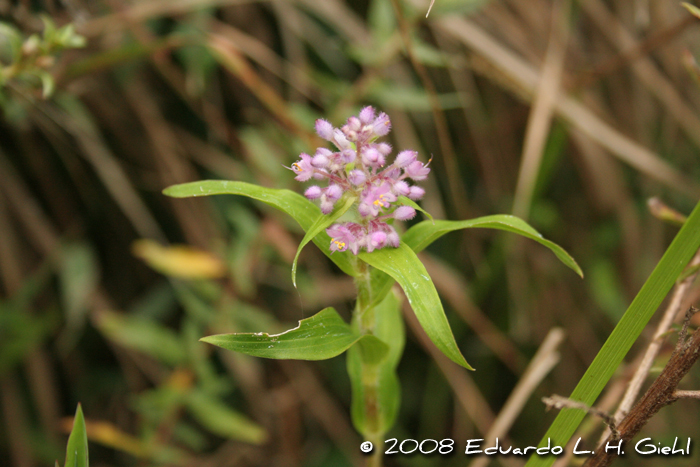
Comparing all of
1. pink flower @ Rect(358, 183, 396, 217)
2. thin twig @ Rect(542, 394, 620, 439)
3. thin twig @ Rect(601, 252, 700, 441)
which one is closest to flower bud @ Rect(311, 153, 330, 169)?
pink flower @ Rect(358, 183, 396, 217)

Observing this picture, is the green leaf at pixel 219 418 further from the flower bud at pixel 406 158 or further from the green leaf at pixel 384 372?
the flower bud at pixel 406 158

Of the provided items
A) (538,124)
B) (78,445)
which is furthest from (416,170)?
(538,124)

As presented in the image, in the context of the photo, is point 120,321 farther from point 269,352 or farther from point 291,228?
point 269,352

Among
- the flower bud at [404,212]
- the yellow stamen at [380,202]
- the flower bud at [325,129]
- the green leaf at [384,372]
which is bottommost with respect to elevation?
the green leaf at [384,372]

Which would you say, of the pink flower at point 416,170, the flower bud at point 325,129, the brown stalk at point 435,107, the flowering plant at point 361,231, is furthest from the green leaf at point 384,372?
the brown stalk at point 435,107

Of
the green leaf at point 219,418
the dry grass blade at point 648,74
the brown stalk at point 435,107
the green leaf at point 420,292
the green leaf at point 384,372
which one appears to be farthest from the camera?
the dry grass blade at point 648,74

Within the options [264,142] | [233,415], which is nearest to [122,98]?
[264,142]

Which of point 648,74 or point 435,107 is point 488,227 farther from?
point 648,74
